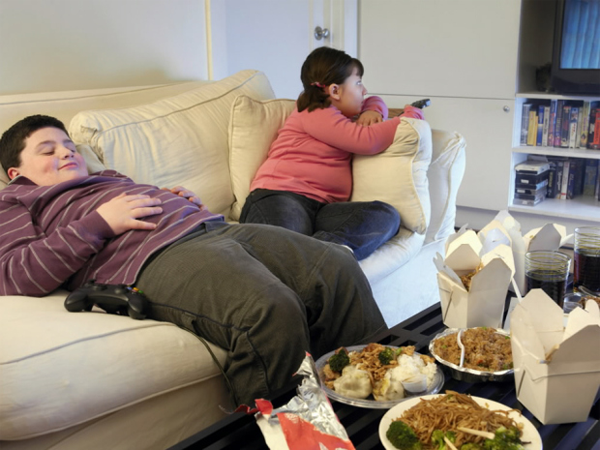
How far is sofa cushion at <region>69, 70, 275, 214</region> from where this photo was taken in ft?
6.19

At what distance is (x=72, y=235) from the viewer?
145cm

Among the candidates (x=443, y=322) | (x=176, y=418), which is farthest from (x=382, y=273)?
(x=176, y=418)

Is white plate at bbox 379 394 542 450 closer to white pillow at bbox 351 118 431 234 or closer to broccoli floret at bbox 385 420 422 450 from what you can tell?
broccoli floret at bbox 385 420 422 450

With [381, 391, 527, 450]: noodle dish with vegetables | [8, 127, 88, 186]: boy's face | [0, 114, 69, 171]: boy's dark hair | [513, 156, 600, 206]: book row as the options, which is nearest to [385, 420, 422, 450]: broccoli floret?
[381, 391, 527, 450]: noodle dish with vegetables

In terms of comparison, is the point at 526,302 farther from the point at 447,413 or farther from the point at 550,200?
the point at 550,200

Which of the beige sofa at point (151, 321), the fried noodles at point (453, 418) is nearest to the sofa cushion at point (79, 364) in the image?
the beige sofa at point (151, 321)

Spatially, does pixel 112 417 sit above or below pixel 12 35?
below

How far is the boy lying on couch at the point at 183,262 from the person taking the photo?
51.8 inches

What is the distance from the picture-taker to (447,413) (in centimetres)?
89

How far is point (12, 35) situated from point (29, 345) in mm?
1332

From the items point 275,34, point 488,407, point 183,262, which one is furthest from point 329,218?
point 275,34

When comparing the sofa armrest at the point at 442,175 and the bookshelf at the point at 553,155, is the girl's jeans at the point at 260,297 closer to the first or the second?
the sofa armrest at the point at 442,175

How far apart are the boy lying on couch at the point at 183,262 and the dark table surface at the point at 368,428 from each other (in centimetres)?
28

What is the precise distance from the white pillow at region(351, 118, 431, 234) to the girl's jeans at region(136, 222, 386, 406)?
0.54 meters
